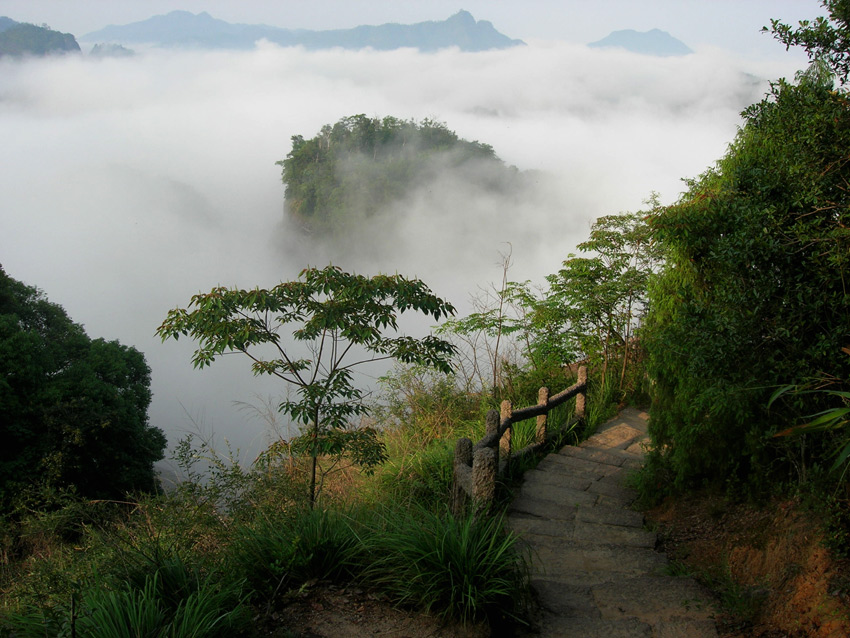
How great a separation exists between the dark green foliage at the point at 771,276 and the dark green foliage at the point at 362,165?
54286mm

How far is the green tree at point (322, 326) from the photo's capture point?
5590 mm

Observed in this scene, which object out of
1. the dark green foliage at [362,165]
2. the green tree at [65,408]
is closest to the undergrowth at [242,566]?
the green tree at [65,408]

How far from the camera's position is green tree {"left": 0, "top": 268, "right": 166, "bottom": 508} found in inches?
634

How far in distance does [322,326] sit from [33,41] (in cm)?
12786

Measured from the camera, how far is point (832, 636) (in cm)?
306

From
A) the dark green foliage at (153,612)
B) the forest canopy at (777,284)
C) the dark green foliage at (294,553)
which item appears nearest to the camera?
the dark green foliage at (153,612)

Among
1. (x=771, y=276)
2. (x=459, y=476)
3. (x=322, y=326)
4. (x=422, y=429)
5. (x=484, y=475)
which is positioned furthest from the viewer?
(x=422, y=429)

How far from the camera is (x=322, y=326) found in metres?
5.95

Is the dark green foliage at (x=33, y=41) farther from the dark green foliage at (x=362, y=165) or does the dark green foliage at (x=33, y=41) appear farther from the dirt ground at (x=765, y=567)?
the dirt ground at (x=765, y=567)

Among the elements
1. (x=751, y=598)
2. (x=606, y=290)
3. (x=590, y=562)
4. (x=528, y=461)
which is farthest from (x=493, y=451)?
(x=606, y=290)

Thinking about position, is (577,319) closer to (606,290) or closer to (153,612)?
(606,290)

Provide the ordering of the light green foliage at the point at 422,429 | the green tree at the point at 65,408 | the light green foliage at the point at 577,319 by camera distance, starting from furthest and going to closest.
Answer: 1. the green tree at the point at 65,408
2. the light green foliage at the point at 577,319
3. the light green foliage at the point at 422,429

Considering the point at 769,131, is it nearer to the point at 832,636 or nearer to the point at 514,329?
the point at 832,636

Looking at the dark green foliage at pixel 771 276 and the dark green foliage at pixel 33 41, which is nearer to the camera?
the dark green foliage at pixel 771 276
